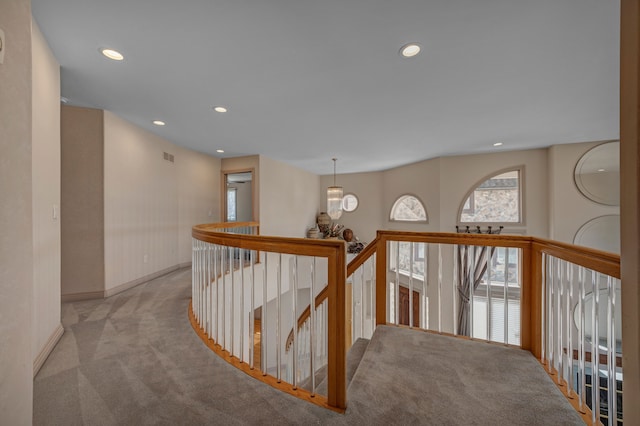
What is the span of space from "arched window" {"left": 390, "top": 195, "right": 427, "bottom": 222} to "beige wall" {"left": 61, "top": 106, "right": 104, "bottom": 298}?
19.6ft

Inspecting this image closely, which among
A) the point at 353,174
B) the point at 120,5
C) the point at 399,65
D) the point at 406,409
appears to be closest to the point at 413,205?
the point at 353,174

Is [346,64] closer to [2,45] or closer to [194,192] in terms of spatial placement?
[2,45]

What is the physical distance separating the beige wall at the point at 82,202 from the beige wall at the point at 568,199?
7.08 m

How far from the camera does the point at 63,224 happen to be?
10.2 ft

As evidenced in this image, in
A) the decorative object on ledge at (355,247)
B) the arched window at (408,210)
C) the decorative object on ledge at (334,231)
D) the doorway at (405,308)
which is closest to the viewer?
the doorway at (405,308)

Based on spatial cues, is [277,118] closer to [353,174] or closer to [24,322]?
[24,322]

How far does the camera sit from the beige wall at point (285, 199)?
566cm

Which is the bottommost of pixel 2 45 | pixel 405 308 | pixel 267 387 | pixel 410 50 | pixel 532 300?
pixel 405 308

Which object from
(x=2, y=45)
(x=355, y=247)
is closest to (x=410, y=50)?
(x=2, y=45)

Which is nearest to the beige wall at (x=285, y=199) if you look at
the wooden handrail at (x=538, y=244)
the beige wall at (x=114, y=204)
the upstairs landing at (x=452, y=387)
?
the beige wall at (x=114, y=204)

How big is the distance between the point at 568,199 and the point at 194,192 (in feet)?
22.9

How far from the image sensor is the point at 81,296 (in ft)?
10.5

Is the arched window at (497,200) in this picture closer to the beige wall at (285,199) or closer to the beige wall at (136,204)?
the beige wall at (285,199)

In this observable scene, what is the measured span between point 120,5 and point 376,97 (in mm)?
2233
